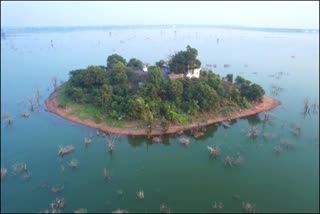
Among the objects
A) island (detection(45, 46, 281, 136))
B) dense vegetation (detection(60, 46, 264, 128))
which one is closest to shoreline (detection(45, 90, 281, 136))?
island (detection(45, 46, 281, 136))

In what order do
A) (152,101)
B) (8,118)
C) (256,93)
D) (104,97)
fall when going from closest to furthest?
(152,101) → (8,118) → (104,97) → (256,93)

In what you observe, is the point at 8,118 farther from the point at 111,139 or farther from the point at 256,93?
the point at 256,93

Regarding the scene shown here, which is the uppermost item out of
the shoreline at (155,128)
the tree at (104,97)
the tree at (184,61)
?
the tree at (184,61)

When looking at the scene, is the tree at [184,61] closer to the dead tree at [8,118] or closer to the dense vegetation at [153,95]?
the dense vegetation at [153,95]

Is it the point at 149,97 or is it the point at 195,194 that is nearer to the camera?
the point at 195,194

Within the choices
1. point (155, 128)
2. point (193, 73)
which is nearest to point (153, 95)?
point (155, 128)

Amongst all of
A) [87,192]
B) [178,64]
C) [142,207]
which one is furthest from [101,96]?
[142,207]

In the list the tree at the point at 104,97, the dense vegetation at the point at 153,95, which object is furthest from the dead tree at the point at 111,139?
the tree at the point at 104,97

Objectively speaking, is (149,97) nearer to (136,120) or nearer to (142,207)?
(136,120)
